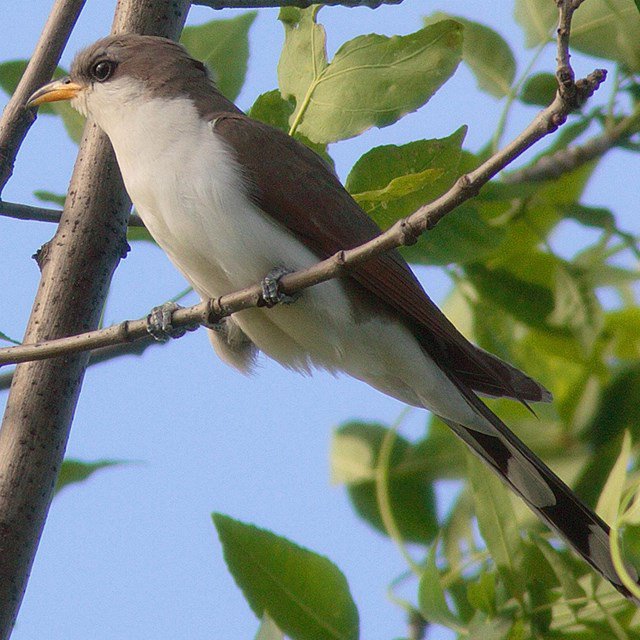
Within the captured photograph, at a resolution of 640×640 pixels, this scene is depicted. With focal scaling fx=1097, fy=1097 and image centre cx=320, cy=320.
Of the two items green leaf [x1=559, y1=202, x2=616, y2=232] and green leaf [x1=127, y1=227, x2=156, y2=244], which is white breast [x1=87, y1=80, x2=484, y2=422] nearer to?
green leaf [x1=127, y1=227, x2=156, y2=244]

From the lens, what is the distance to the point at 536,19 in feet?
10.8

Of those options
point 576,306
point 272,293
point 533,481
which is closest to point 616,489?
point 533,481

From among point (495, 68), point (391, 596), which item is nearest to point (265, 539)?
point (391, 596)

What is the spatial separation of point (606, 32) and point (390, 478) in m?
1.52

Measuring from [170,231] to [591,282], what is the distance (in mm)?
1389

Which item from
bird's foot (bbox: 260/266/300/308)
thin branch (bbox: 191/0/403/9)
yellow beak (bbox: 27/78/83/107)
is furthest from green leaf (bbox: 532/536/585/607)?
yellow beak (bbox: 27/78/83/107)

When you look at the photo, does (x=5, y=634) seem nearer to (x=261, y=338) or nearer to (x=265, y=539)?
(x=265, y=539)

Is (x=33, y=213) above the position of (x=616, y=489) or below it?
above

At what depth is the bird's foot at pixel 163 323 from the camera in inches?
102

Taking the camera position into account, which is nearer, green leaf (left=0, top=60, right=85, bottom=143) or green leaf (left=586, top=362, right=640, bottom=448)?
green leaf (left=0, top=60, right=85, bottom=143)

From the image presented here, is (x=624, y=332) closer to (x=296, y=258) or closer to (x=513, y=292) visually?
(x=513, y=292)

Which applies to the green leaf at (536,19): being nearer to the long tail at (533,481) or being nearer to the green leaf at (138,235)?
the long tail at (533,481)

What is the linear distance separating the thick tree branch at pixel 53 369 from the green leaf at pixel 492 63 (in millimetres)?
984

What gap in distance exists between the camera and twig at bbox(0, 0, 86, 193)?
2750 millimetres
